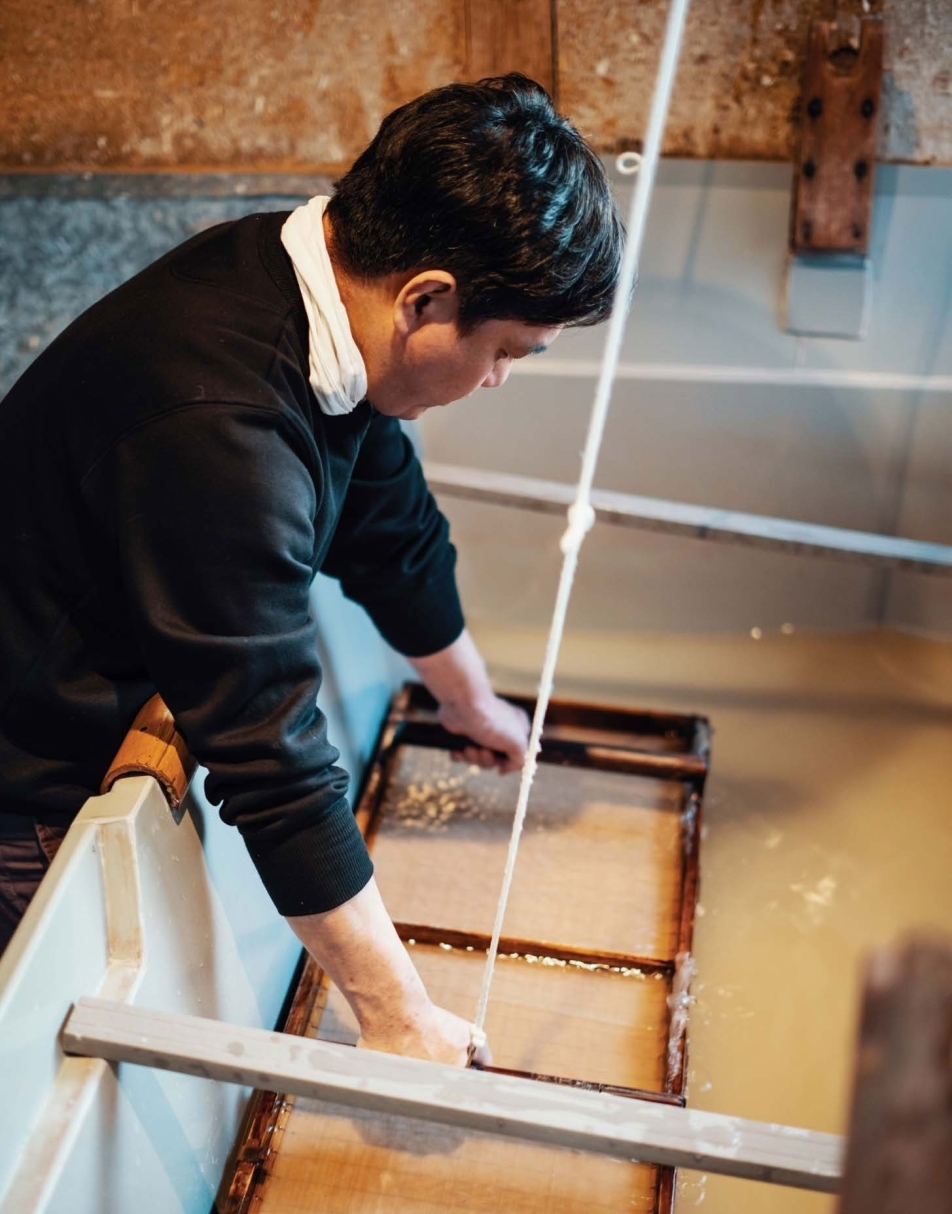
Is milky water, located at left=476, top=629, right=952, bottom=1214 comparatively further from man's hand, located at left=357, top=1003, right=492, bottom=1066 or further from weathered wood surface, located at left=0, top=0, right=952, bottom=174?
weathered wood surface, located at left=0, top=0, right=952, bottom=174

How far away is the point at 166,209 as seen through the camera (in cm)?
171

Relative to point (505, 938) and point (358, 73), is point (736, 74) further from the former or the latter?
point (505, 938)

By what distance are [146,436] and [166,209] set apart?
3.71 ft

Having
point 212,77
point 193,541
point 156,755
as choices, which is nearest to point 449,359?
point 193,541

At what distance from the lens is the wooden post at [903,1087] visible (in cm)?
38

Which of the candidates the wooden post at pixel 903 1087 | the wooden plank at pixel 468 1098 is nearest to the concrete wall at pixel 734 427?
the wooden plank at pixel 468 1098

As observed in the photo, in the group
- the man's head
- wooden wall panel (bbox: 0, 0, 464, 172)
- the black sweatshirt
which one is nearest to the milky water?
the black sweatshirt

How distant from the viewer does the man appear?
29.1 inches

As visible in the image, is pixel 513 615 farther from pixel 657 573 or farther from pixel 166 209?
pixel 166 209

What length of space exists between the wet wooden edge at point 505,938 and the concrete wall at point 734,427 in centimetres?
38

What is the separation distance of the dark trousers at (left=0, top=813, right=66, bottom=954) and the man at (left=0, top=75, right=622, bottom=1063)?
48mm

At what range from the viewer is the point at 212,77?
1647 millimetres

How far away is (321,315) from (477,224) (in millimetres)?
131

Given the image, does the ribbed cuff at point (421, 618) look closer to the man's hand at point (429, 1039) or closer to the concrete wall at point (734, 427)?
the man's hand at point (429, 1039)
